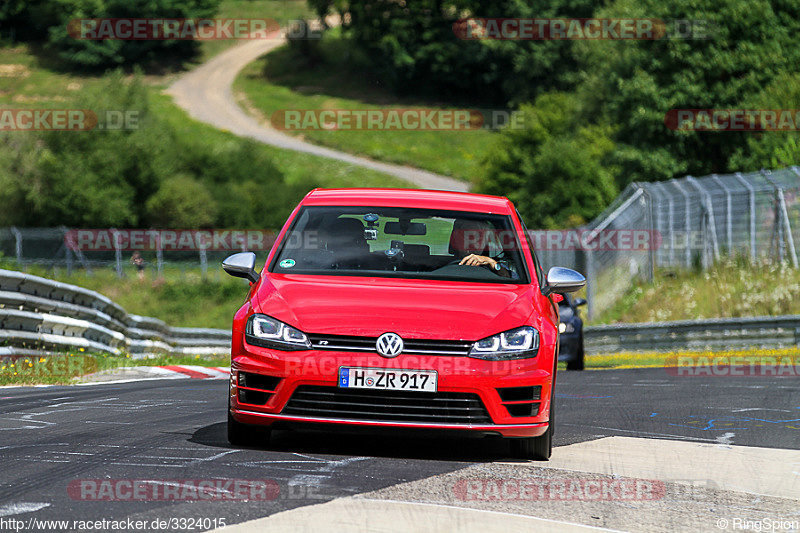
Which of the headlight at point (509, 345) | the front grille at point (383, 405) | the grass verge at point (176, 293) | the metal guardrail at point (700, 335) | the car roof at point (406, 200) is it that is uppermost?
the car roof at point (406, 200)

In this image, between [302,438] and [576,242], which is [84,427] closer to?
[302,438]

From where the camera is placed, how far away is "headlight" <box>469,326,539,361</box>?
7.11 m

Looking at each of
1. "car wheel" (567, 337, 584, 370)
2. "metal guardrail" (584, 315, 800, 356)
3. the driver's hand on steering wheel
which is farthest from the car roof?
"metal guardrail" (584, 315, 800, 356)

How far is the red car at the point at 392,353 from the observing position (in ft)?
23.1

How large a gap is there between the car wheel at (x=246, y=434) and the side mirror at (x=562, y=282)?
2.11 m

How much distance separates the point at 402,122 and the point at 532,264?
7649 centimetres

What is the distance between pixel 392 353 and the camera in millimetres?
7000

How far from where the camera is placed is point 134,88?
6388cm

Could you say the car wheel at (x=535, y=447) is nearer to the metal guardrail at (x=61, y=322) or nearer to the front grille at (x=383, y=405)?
the front grille at (x=383, y=405)

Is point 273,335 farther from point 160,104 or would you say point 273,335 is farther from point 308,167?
point 160,104

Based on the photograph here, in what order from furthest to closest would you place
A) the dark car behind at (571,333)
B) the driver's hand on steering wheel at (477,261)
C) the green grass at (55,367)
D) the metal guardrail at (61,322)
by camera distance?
the dark car behind at (571,333), the metal guardrail at (61,322), the green grass at (55,367), the driver's hand on steering wheel at (477,261)

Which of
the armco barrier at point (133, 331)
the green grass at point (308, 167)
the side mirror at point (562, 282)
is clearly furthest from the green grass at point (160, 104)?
the side mirror at point (562, 282)

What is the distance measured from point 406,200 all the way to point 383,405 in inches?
79.2

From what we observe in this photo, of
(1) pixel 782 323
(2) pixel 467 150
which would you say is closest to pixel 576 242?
(1) pixel 782 323
